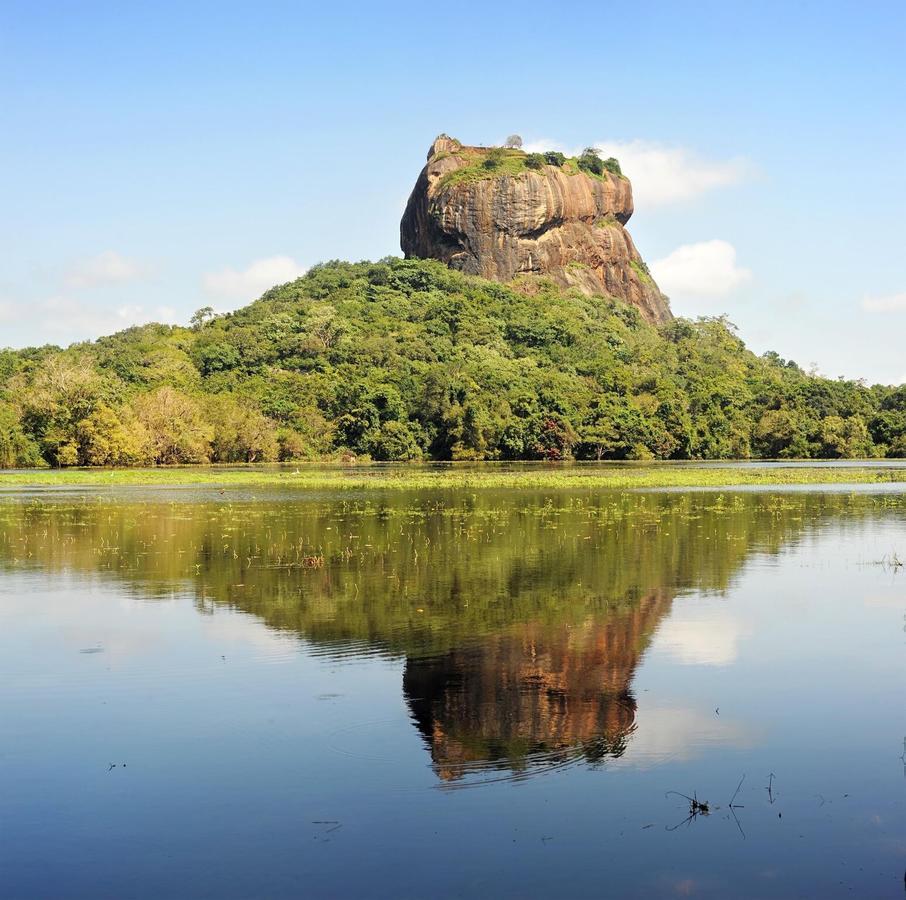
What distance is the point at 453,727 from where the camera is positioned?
33.4ft

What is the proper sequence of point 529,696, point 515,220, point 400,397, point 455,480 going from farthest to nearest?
point 515,220
point 400,397
point 455,480
point 529,696

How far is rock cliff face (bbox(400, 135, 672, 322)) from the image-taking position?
150875mm

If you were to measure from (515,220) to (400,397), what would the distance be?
216ft

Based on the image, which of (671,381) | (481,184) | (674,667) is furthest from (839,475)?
(481,184)

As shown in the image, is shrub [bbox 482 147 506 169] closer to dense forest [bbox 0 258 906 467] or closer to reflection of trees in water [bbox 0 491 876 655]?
dense forest [bbox 0 258 906 467]

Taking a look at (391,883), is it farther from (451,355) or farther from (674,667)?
(451,355)

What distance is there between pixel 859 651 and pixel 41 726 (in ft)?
32.3

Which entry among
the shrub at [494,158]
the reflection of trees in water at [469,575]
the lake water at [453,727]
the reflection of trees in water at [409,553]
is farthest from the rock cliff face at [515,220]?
the lake water at [453,727]

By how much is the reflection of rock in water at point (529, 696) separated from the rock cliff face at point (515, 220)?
457 ft

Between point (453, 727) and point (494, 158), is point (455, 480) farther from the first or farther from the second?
point (494, 158)

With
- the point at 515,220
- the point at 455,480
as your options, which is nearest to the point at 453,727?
the point at 455,480

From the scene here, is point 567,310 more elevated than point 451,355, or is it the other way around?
point 567,310

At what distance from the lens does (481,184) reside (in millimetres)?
150000

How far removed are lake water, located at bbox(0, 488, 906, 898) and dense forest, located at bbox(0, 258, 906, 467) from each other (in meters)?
55.6
